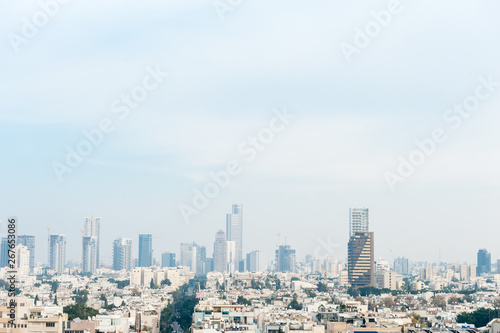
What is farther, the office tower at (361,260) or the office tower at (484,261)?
the office tower at (484,261)

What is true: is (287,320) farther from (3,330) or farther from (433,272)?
(433,272)

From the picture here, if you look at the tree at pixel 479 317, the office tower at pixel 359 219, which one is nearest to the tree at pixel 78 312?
the tree at pixel 479 317

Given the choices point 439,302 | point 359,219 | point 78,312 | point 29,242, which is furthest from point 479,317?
point 29,242

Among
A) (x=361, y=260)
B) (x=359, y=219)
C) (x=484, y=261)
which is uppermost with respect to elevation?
(x=359, y=219)

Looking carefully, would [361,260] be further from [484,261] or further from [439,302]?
[484,261]

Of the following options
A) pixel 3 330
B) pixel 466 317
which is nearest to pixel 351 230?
Result: pixel 466 317

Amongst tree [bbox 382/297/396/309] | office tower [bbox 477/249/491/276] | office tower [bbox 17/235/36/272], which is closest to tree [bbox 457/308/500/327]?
tree [bbox 382/297/396/309]

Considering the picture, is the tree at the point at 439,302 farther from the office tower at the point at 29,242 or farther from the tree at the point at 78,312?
the office tower at the point at 29,242
